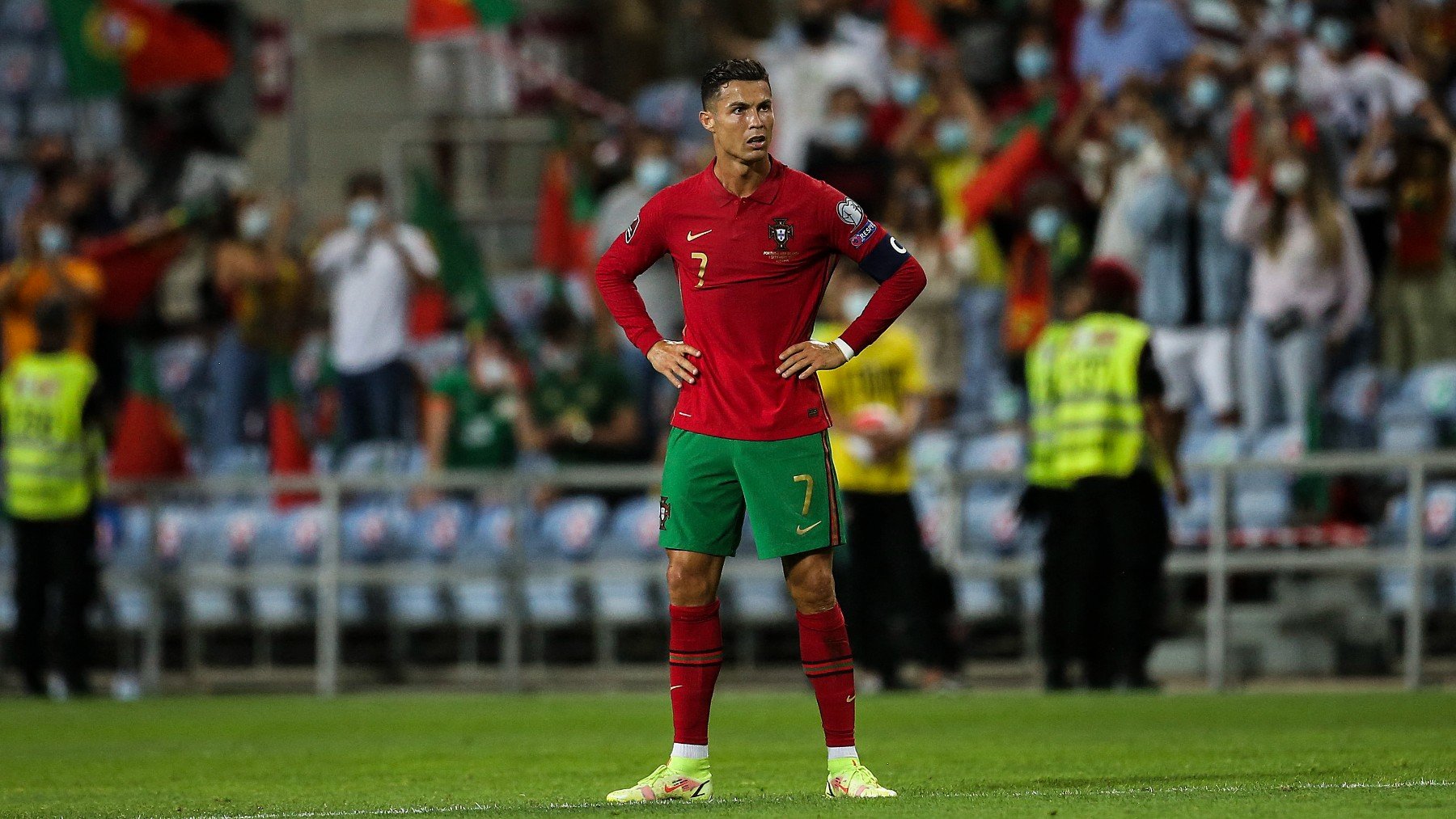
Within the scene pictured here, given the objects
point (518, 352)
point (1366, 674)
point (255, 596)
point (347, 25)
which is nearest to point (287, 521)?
point (255, 596)

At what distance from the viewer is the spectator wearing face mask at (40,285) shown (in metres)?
18.5

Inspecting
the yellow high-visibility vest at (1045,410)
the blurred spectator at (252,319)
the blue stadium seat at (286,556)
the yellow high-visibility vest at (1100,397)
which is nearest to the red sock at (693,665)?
the yellow high-visibility vest at (1100,397)

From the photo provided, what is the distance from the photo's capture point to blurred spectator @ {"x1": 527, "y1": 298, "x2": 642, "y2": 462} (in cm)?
Result: 1691

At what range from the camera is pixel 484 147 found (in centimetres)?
2275

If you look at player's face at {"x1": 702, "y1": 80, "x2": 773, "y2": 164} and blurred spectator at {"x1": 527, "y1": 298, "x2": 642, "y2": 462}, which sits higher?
player's face at {"x1": 702, "y1": 80, "x2": 773, "y2": 164}

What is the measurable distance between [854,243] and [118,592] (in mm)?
10663

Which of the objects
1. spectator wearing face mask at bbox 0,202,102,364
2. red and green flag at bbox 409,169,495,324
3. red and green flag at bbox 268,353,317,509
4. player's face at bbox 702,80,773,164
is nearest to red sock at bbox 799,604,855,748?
player's face at bbox 702,80,773,164

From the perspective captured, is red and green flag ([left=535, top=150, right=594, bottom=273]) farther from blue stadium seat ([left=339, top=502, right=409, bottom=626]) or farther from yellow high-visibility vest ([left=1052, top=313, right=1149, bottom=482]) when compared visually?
yellow high-visibility vest ([left=1052, top=313, right=1149, bottom=482])

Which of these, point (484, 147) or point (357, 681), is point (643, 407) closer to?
point (357, 681)

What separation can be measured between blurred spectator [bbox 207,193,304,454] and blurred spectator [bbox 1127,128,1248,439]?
22.6 feet

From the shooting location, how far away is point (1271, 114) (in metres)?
16.4

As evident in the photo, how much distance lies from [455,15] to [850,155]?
4219 millimetres

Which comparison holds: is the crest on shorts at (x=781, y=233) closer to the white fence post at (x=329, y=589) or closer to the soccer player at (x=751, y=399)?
the soccer player at (x=751, y=399)

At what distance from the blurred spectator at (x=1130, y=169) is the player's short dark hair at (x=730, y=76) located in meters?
9.17
